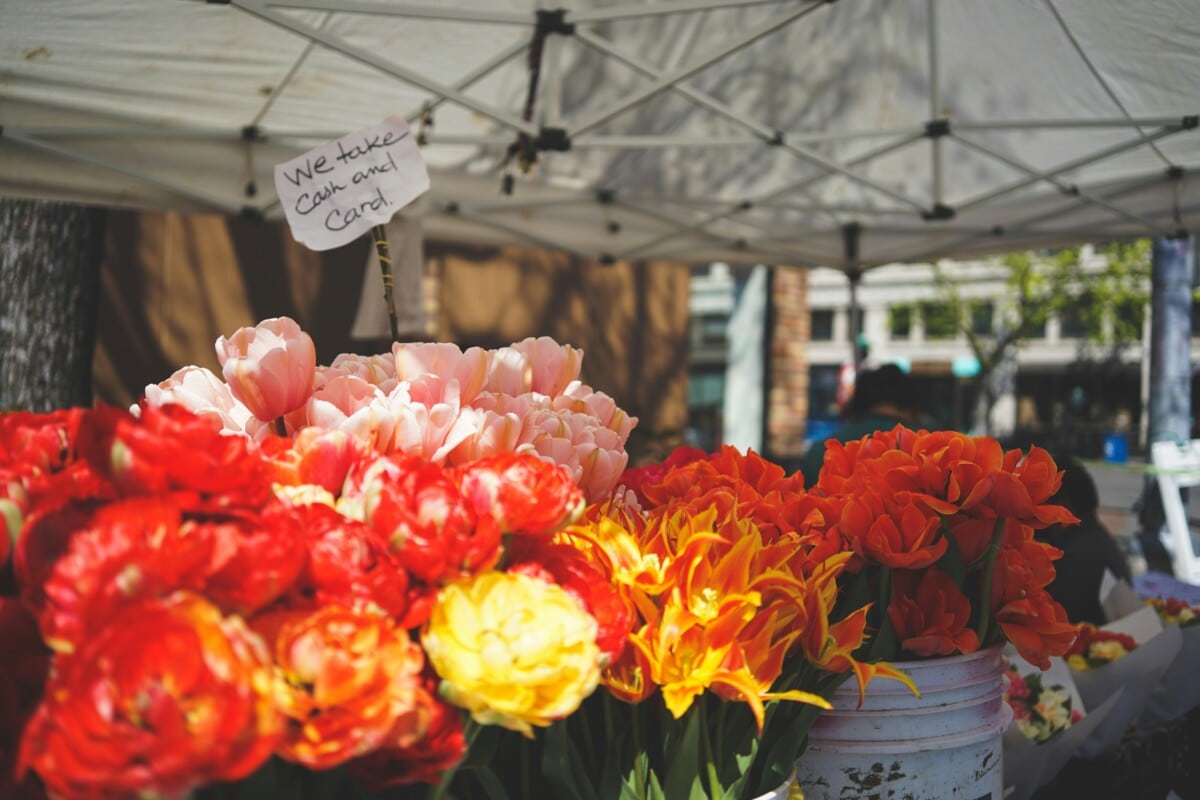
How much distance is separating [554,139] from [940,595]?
75.0 inches

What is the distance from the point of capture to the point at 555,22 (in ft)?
8.09

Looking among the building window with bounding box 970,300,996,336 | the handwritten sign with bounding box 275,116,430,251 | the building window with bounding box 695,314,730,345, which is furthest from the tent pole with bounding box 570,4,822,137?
the building window with bounding box 695,314,730,345

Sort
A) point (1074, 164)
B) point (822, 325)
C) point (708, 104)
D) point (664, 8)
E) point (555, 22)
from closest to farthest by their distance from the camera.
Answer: point (664, 8), point (555, 22), point (708, 104), point (1074, 164), point (822, 325)

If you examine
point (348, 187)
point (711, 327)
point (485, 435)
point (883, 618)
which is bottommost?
point (883, 618)

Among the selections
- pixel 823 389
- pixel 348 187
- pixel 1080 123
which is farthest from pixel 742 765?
pixel 823 389

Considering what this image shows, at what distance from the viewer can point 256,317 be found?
15.4ft

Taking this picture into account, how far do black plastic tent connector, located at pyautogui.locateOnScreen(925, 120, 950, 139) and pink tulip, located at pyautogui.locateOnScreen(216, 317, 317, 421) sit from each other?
2662 mm

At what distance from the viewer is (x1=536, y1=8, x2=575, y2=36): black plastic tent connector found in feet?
8.05

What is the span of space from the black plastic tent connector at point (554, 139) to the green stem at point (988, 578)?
1851 millimetres

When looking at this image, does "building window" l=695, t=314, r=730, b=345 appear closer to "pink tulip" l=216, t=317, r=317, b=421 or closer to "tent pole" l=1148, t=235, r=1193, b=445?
"tent pole" l=1148, t=235, r=1193, b=445

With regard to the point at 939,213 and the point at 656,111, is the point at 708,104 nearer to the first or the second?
the point at 656,111

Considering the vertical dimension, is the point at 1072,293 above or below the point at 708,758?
above

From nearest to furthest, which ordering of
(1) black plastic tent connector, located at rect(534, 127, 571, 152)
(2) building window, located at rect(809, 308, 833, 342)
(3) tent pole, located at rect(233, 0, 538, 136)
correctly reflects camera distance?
Result: (3) tent pole, located at rect(233, 0, 538, 136) → (1) black plastic tent connector, located at rect(534, 127, 571, 152) → (2) building window, located at rect(809, 308, 833, 342)

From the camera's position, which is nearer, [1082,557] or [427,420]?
[427,420]
